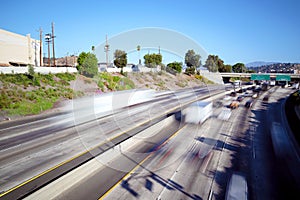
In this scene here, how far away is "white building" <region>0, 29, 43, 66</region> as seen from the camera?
5465cm

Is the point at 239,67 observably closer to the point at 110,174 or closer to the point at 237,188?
the point at 237,188

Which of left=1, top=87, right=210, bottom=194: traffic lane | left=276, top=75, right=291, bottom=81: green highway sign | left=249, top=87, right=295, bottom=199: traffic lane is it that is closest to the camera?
left=249, top=87, right=295, bottom=199: traffic lane

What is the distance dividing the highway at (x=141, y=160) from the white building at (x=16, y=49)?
43.7m

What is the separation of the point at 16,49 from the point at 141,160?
212 feet

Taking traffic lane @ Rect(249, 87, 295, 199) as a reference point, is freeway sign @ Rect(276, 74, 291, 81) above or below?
above

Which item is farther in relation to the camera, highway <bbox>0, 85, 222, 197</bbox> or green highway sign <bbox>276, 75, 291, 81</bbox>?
green highway sign <bbox>276, 75, 291, 81</bbox>

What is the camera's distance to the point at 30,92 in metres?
36.0

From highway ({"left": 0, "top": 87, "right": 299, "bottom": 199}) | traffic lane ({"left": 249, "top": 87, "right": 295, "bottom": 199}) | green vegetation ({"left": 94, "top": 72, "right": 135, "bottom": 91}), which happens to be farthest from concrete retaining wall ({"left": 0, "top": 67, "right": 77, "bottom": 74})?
traffic lane ({"left": 249, "top": 87, "right": 295, "bottom": 199})

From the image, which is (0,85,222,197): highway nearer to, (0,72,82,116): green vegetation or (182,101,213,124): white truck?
(182,101,213,124): white truck

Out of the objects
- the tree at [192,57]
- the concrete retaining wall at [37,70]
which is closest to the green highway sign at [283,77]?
the concrete retaining wall at [37,70]

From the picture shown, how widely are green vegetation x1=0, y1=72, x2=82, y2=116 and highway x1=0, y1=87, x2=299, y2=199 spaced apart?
835cm

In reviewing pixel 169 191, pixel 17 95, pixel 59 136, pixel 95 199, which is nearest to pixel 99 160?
pixel 95 199

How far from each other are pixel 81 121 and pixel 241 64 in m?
204

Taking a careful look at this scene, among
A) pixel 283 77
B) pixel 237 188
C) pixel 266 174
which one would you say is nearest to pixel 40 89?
pixel 237 188
